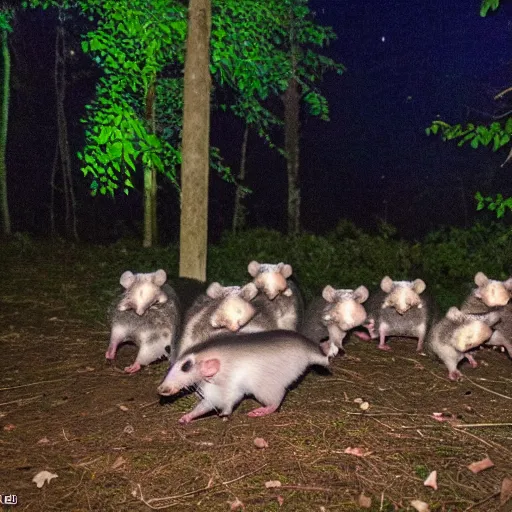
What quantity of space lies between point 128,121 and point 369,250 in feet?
18.8

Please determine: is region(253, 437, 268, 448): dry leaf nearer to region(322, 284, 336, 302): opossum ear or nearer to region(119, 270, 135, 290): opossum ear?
region(322, 284, 336, 302): opossum ear

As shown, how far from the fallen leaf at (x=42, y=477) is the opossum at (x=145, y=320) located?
1973 millimetres

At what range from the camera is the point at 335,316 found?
5.73m

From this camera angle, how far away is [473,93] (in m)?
24.0

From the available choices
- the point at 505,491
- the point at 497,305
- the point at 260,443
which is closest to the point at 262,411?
the point at 260,443

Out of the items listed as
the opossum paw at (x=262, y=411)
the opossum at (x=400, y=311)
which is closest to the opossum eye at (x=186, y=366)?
the opossum paw at (x=262, y=411)

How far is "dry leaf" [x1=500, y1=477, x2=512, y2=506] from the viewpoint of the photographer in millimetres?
3414

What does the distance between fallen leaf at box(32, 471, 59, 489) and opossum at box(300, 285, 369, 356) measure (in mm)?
3047

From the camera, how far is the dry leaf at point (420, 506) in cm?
331

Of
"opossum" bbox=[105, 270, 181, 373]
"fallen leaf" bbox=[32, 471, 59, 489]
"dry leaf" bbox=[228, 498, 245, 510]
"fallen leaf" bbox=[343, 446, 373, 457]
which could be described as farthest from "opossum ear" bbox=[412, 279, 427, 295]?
"fallen leaf" bbox=[32, 471, 59, 489]

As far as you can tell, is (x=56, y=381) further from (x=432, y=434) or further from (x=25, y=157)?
(x=25, y=157)

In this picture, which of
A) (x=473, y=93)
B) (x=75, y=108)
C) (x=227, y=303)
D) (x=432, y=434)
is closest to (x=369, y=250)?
(x=227, y=303)

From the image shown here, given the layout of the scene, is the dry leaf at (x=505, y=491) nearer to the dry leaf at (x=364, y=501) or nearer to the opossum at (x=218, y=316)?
the dry leaf at (x=364, y=501)

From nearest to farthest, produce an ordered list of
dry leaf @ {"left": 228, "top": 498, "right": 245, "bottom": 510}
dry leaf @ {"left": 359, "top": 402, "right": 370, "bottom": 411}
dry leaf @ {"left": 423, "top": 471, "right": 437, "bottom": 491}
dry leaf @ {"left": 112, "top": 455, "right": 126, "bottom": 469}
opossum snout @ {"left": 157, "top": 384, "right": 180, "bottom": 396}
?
dry leaf @ {"left": 228, "top": 498, "right": 245, "bottom": 510}, dry leaf @ {"left": 423, "top": 471, "right": 437, "bottom": 491}, dry leaf @ {"left": 112, "top": 455, "right": 126, "bottom": 469}, opossum snout @ {"left": 157, "top": 384, "right": 180, "bottom": 396}, dry leaf @ {"left": 359, "top": 402, "right": 370, "bottom": 411}
